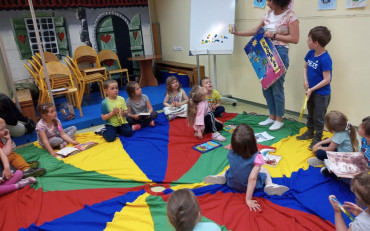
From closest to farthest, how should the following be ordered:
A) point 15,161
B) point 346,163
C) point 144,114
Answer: point 346,163 < point 15,161 < point 144,114

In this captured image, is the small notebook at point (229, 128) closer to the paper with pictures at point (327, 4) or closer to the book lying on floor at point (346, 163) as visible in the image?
the book lying on floor at point (346, 163)

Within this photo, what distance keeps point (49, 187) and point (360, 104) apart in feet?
12.5

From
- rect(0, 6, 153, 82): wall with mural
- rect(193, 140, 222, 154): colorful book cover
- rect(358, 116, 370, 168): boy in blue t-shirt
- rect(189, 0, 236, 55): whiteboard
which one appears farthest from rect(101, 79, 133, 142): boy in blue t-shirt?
rect(358, 116, 370, 168): boy in blue t-shirt

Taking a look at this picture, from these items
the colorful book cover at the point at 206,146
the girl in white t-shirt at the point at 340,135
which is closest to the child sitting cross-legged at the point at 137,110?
the colorful book cover at the point at 206,146

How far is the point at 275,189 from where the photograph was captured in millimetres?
2330

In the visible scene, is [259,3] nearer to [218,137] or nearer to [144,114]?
[218,137]

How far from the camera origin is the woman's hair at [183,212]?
1335mm

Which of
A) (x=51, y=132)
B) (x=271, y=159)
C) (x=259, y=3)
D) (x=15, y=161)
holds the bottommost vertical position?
(x=271, y=159)

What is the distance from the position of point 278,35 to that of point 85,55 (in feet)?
13.2

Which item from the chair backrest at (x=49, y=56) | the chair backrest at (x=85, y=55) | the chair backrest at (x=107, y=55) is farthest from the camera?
the chair backrest at (x=107, y=55)

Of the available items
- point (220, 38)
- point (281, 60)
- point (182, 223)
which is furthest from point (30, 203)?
point (220, 38)

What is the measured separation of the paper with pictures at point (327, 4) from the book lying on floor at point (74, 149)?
3.52 m

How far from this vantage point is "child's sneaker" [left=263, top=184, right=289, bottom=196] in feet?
7.64

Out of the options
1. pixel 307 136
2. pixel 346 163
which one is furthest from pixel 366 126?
pixel 307 136
